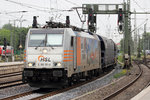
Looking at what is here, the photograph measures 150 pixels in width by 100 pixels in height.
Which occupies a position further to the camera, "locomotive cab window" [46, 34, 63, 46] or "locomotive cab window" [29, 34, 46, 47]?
"locomotive cab window" [29, 34, 46, 47]

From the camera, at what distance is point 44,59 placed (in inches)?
572

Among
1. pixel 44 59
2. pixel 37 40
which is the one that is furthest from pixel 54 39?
pixel 44 59

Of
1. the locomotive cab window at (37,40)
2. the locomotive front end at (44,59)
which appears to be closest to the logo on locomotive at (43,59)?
the locomotive front end at (44,59)

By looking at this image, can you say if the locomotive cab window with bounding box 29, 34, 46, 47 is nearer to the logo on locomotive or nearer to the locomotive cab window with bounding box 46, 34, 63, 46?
the locomotive cab window with bounding box 46, 34, 63, 46

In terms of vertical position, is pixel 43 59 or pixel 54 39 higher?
pixel 54 39

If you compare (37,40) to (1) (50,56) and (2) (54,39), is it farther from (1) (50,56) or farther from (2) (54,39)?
(1) (50,56)

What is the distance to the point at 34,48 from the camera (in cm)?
1495

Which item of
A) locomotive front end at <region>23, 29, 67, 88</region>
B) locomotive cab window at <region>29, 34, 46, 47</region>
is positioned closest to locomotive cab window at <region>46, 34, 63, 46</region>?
locomotive front end at <region>23, 29, 67, 88</region>

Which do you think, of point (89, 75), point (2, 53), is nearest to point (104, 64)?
point (89, 75)

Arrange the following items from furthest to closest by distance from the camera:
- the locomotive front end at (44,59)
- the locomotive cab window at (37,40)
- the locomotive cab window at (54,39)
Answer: the locomotive cab window at (37,40) < the locomotive cab window at (54,39) < the locomotive front end at (44,59)

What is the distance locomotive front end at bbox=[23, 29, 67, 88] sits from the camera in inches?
566

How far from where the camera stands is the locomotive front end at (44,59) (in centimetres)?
1438

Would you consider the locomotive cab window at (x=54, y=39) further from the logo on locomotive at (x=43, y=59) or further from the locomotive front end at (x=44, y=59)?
the logo on locomotive at (x=43, y=59)

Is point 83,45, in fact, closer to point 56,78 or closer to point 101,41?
point 56,78
